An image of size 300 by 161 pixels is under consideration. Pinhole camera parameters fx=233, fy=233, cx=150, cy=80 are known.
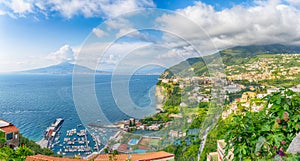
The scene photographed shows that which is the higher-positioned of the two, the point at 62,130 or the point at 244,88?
the point at 244,88

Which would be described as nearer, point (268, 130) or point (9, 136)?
point (268, 130)

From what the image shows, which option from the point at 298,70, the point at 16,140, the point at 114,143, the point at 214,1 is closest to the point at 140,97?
the point at 114,143

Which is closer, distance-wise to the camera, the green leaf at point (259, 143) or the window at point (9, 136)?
the green leaf at point (259, 143)

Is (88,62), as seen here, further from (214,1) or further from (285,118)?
(214,1)

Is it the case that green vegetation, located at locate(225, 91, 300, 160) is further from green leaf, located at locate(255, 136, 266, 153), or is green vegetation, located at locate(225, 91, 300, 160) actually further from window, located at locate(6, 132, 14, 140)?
window, located at locate(6, 132, 14, 140)

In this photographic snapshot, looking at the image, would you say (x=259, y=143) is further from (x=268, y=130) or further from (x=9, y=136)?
(x=9, y=136)

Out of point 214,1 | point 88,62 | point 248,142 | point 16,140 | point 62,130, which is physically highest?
point 214,1

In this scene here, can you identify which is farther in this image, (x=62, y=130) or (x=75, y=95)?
(x=62, y=130)

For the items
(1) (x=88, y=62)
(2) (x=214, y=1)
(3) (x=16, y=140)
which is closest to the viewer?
(1) (x=88, y=62)

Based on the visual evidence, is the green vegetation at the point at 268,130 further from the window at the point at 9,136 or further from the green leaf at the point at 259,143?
the window at the point at 9,136

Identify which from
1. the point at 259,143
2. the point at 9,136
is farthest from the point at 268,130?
the point at 9,136

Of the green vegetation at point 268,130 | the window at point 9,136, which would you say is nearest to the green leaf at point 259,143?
the green vegetation at point 268,130
